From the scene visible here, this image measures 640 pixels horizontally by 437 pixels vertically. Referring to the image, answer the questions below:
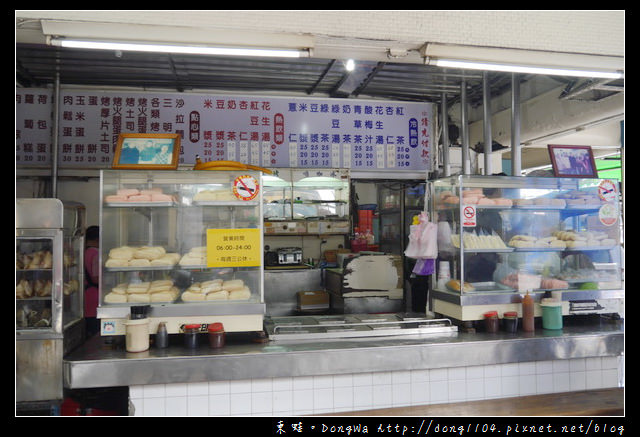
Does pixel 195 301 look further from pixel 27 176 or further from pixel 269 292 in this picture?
pixel 27 176

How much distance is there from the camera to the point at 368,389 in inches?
143

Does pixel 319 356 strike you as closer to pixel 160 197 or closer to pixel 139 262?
pixel 139 262

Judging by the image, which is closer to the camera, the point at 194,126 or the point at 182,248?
the point at 182,248

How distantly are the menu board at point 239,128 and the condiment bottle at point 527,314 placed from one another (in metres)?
3.05

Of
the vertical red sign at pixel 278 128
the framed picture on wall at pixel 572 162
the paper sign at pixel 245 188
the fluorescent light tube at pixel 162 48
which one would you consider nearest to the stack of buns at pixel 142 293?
the paper sign at pixel 245 188

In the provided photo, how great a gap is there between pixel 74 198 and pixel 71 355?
3.87 metres

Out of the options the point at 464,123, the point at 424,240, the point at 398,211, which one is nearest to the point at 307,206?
the point at 398,211

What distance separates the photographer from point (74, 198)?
6.82 meters

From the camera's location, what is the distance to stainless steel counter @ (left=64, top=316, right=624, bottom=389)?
131 inches

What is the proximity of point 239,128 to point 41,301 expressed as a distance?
3395 mm

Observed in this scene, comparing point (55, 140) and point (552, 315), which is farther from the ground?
point (55, 140)

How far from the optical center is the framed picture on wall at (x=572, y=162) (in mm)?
4570

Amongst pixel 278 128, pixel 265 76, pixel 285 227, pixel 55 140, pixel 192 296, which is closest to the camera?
pixel 192 296

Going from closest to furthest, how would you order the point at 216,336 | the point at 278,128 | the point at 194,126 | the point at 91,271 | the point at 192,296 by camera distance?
the point at 216,336 < the point at 192,296 < the point at 91,271 < the point at 194,126 < the point at 278,128
